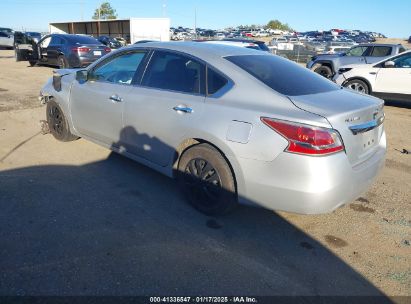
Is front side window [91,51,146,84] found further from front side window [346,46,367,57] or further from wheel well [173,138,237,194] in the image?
front side window [346,46,367,57]

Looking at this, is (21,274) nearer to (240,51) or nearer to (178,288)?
(178,288)

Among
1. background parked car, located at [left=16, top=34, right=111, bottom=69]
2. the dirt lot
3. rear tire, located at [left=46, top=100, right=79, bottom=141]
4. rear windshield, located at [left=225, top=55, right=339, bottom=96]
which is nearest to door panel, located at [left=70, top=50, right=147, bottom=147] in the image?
rear tire, located at [left=46, top=100, right=79, bottom=141]

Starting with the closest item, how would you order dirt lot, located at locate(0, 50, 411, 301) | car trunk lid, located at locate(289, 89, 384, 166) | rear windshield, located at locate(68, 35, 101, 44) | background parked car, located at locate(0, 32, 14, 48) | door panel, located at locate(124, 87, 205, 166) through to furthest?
1. dirt lot, located at locate(0, 50, 411, 301)
2. car trunk lid, located at locate(289, 89, 384, 166)
3. door panel, located at locate(124, 87, 205, 166)
4. rear windshield, located at locate(68, 35, 101, 44)
5. background parked car, located at locate(0, 32, 14, 48)

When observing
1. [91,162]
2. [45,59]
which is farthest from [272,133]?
[45,59]

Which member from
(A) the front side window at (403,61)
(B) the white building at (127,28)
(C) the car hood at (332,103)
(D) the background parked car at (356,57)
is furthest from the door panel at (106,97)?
(B) the white building at (127,28)

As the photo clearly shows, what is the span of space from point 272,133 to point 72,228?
1940mm

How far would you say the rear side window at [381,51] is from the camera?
1254 cm

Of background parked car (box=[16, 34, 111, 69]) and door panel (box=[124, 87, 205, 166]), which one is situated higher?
background parked car (box=[16, 34, 111, 69])

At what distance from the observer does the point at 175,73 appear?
3.74 m

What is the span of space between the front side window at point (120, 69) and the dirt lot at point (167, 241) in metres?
1.14

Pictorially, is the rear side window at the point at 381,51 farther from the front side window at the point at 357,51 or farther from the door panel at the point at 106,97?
the door panel at the point at 106,97

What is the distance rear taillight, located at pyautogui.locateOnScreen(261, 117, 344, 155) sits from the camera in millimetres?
2721

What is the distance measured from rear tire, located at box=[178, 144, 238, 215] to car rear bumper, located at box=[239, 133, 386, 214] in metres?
0.20

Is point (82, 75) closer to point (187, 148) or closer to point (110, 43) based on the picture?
point (187, 148)
